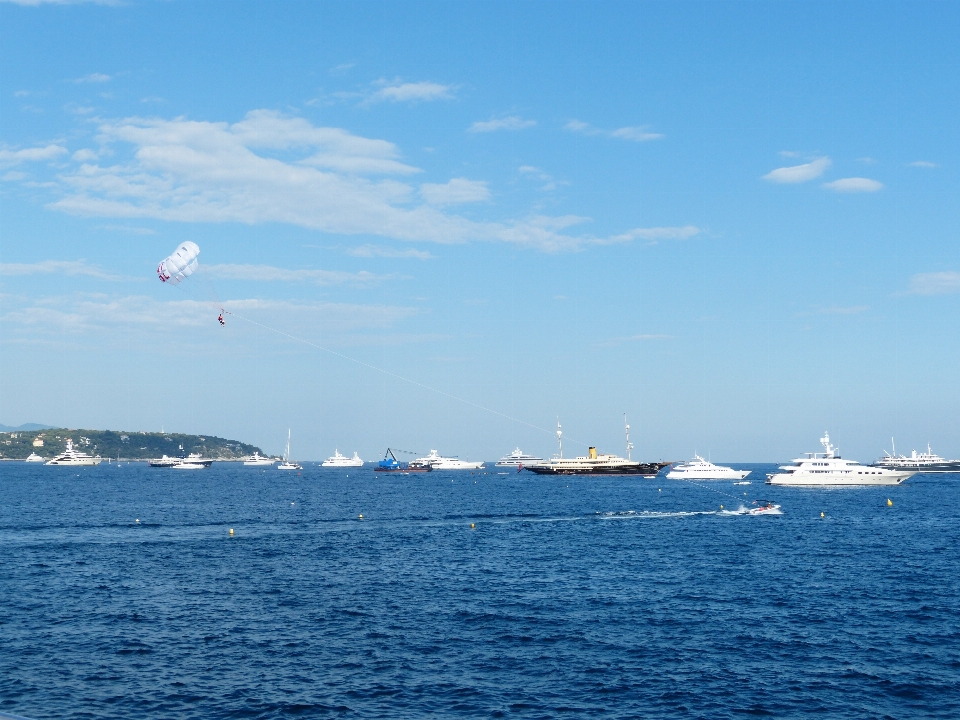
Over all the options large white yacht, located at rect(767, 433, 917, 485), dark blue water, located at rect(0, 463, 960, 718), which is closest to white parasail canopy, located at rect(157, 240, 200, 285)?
dark blue water, located at rect(0, 463, 960, 718)

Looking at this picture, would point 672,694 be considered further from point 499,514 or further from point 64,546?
point 499,514

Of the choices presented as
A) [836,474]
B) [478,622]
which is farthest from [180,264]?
[836,474]

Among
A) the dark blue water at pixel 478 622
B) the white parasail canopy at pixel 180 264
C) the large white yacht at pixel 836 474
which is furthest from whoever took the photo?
the large white yacht at pixel 836 474

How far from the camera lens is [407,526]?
97.8 metres

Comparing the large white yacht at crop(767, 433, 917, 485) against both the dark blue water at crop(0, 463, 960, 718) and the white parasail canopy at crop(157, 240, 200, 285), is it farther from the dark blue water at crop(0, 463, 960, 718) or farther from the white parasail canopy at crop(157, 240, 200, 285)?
the white parasail canopy at crop(157, 240, 200, 285)

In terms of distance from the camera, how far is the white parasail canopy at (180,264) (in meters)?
69.3

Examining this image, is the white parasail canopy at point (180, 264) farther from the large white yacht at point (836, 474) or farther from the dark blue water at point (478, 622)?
the large white yacht at point (836, 474)

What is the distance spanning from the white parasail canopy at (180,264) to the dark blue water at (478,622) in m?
24.2

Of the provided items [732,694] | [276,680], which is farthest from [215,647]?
[732,694]

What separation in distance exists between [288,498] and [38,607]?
110m

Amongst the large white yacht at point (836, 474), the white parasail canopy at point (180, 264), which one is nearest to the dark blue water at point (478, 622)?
the white parasail canopy at point (180, 264)

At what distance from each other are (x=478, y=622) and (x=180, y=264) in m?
41.9

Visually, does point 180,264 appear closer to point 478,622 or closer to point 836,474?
point 478,622

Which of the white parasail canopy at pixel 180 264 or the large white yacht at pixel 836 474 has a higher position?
the white parasail canopy at pixel 180 264
